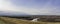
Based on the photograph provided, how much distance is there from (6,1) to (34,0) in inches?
10.4

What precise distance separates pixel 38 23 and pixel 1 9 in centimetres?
37

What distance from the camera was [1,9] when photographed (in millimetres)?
731

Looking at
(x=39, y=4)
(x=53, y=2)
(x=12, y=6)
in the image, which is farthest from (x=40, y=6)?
(x=12, y=6)

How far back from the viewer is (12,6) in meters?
0.76

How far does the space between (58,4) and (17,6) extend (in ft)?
1.27

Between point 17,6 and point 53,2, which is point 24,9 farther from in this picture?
point 53,2

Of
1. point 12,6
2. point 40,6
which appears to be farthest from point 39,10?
point 12,6

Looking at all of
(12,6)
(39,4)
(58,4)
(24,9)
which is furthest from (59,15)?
(12,6)

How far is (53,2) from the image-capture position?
76cm

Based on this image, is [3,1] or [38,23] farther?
[3,1]

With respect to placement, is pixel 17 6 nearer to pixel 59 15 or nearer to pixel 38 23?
pixel 38 23

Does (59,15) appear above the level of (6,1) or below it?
below

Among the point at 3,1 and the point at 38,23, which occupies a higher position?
the point at 3,1

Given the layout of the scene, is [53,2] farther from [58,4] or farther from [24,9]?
[24,9]
